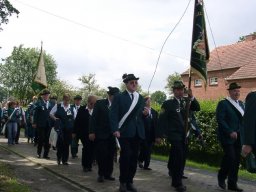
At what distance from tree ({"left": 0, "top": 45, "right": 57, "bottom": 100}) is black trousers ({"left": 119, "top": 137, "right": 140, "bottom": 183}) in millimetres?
96632

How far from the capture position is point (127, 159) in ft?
28.3

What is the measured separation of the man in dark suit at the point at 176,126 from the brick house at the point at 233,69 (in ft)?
109

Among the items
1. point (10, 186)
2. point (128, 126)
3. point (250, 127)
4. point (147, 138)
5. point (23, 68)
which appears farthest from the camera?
point (23, 68)

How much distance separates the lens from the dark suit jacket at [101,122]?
10141mm

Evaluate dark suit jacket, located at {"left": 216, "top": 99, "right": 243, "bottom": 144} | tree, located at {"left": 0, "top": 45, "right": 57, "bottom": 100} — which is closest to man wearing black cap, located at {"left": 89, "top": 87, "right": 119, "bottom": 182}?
dark suit jacket, located at {"left": 216, "top": 99, "right": 243, "bottom": 144}

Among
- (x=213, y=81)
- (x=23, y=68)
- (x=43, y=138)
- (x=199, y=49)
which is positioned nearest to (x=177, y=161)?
(x=199, y=49)

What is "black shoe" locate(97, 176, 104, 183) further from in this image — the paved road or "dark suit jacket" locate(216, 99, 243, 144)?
"dark suit jacket" locate(216, 99, 243, 144)

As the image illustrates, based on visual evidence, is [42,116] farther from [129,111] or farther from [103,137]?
[129,111]

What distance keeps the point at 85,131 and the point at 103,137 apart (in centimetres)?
199

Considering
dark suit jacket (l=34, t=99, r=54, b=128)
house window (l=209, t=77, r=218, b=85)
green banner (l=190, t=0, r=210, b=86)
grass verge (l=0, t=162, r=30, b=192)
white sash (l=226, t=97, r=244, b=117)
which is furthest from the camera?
house window (l=209, t=77, r=218, b=85)

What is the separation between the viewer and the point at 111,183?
31.6 feet

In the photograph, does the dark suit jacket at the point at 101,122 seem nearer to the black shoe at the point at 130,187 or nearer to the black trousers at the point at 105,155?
the black trousers at the point at 105,155

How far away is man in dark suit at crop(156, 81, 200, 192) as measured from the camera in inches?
353

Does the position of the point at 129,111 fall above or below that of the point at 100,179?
above
